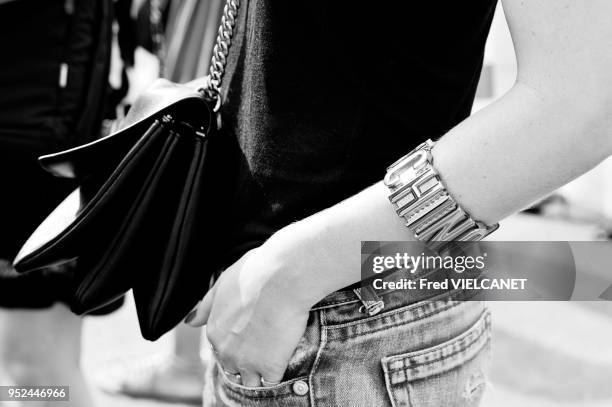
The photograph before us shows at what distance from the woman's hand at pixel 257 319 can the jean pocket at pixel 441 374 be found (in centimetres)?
12

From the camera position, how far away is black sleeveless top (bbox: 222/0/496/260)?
0.70 metres

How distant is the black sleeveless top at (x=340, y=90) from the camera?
70cm

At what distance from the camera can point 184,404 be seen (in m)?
2.55

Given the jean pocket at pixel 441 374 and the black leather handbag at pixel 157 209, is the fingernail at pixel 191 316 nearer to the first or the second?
the black leather handbag at pixel 157 209

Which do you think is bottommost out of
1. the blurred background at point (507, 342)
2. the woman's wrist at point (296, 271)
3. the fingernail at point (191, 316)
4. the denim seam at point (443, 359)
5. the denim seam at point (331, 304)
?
the blurred background at point (507, 342)

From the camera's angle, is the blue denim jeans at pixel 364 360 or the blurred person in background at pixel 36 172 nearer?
the blue denim jeans at pixel 364 360

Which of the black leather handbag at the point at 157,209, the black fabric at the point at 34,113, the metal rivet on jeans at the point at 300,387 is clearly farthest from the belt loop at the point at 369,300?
the black fabric at the point at 34,113

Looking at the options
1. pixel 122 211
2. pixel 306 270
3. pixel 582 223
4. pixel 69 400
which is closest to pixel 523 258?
pixel 306 270

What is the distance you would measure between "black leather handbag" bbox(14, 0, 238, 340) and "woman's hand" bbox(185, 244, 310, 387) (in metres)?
0.11

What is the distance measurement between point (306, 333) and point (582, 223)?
16.8 ft

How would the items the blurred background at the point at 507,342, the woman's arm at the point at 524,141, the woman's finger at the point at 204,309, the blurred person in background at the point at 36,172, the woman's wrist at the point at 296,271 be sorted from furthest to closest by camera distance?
the blurred background at the point at 507,342
the blurred person in background at the point at 36,172
the woman's finger at the point at 204,309
the woman's wrist at the point at 296,271
the woman's arm at the point at 524,141

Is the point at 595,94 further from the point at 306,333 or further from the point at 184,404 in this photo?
the point at 184,404

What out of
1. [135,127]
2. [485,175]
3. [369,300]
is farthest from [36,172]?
[485,175]

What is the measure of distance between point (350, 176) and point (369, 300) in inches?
5.5
